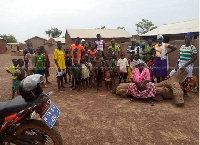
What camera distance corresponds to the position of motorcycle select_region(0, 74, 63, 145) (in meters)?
2.48

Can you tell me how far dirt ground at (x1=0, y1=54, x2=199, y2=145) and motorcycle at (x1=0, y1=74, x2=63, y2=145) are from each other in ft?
2.30

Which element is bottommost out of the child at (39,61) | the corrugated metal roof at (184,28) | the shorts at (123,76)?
the shorts at (123,76)

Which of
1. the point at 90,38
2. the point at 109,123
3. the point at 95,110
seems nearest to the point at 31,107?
the point at 109,123

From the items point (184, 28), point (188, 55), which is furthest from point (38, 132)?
point (184, 28)

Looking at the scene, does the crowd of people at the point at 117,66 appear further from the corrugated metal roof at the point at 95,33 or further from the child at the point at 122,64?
the corrugated metal roof at the point at 95,33

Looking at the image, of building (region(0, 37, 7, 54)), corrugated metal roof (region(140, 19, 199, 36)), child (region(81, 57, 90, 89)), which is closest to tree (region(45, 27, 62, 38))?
building (region(0, 37, 7, 54))

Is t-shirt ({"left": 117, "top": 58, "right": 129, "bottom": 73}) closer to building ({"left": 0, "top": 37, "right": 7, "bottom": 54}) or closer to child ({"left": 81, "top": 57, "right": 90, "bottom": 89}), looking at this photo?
child ({"left": 81, "top": 57, "right": 90, "bottom": 89})

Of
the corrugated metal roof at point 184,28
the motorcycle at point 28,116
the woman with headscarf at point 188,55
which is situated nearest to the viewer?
the motorcycle at point 28,116

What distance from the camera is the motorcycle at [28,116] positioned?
2.48 meters

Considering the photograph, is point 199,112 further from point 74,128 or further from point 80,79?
point 80,79

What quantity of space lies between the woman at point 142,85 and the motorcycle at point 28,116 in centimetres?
297

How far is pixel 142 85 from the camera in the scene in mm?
4992

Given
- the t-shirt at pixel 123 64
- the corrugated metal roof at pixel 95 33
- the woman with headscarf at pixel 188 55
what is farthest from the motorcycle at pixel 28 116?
the corrugated metal roof at pixel 95 33

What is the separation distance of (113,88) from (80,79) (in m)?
1.19
